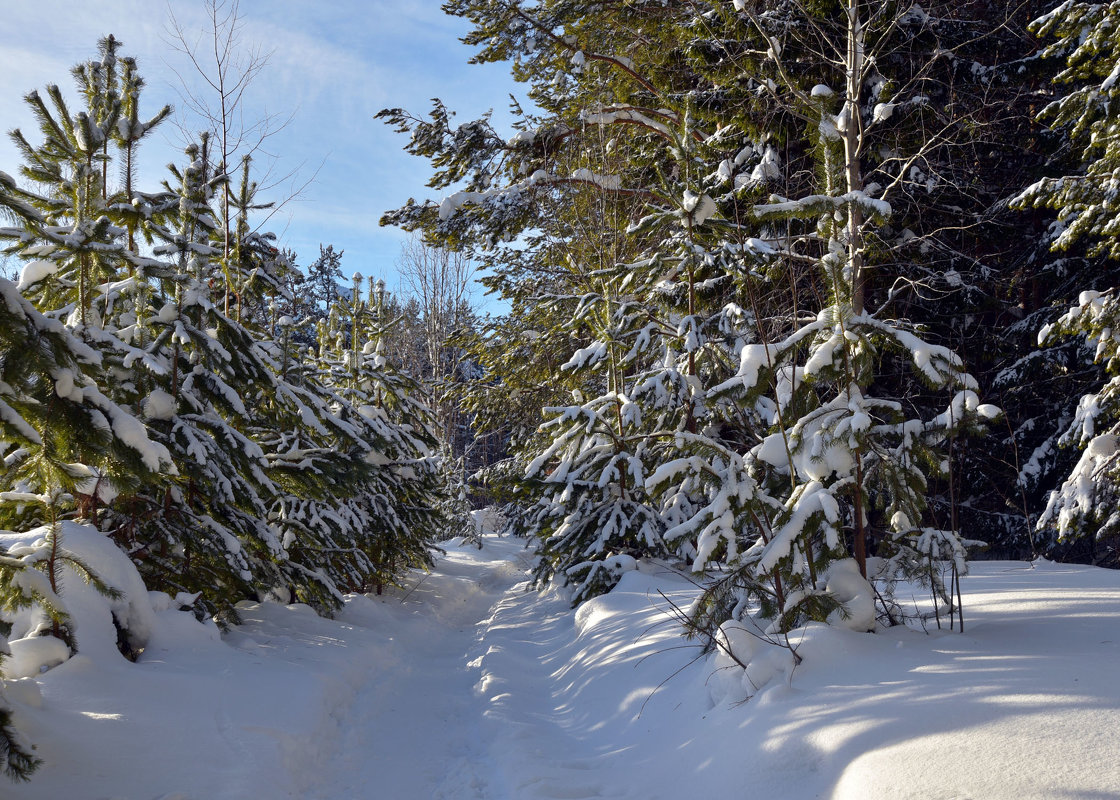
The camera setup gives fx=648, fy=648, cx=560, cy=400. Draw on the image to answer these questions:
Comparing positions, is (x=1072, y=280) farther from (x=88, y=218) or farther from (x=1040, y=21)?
(x=88, y=218)

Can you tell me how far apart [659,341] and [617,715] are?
6.08 m

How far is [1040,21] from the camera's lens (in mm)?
7914

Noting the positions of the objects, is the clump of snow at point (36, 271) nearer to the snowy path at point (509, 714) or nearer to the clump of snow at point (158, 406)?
the clump of snow at point (158, 406)

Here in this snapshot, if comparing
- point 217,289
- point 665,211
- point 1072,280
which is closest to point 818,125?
point 665,211

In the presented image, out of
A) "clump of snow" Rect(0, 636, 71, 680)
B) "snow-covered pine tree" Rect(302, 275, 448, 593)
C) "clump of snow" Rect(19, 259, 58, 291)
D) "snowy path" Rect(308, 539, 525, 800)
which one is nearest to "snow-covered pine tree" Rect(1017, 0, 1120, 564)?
"snowy path" Rect(308, 539, 525, 800)

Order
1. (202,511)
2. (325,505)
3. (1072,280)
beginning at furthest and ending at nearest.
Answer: (1072,280) < (325,505) < (202,511)

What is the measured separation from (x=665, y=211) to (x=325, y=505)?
5909 mm

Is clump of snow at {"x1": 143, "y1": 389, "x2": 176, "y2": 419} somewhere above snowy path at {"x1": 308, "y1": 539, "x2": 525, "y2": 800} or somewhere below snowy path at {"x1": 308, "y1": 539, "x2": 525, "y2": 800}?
above

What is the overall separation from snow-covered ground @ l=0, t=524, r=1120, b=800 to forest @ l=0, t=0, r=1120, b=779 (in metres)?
0.39

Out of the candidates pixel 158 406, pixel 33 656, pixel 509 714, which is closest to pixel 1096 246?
pixel 509 714

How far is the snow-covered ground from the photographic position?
8.87 feet

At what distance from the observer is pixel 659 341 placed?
10117mm

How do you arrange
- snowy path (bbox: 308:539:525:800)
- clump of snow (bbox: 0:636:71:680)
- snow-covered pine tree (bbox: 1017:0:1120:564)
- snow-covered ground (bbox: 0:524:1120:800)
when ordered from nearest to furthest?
1. snow-covered ground (bbox: 0:524:1120:800)
2. clump of snow (bbox: 0:636:71:680)
3. snowy path (bbox: 308:539:525:800)
4. snow-covered pine tree (bbox: 1017:0:1120:564)

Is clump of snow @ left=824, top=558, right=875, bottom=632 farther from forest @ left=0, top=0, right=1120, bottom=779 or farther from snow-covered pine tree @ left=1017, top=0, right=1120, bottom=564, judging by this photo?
snow-covered pine tree @ left=1017, top=0, right=1120, bottom=564
